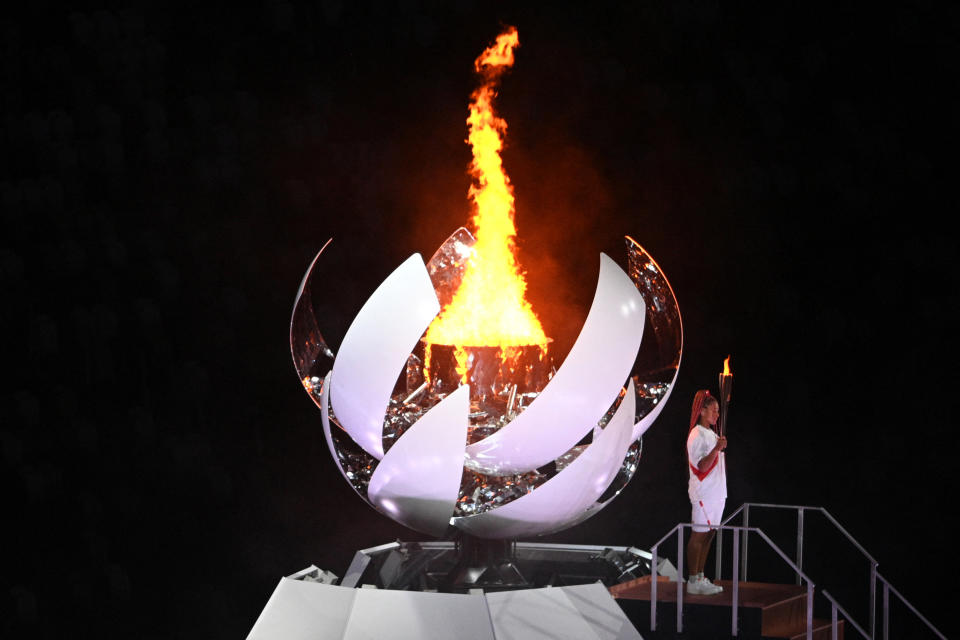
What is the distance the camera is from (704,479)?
4.73m

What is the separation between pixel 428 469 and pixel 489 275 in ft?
4.32

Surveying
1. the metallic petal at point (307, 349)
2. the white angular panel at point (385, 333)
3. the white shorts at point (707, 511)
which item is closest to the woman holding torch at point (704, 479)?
the white shorts at point (707, 511)

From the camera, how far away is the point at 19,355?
20.9 feet

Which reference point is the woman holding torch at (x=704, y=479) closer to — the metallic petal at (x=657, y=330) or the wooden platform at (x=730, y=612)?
the wooden platform at (x=730, y=612)

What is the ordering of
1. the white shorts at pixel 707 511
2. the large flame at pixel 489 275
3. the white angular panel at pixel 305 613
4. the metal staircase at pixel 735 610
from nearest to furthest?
the metal staircase at pixel 735 610 → the white angular panel at pixel 305 613 → the white shorts at pixel 707 511 → the large flame at pixel 489 275

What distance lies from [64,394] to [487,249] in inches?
102

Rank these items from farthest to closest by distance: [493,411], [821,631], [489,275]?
[489,275], [493,411], [821,631]

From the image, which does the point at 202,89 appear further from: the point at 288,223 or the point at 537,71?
the point at 537,71

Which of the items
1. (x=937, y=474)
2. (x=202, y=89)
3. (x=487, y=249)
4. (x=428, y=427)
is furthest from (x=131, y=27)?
(x=937, y=474)

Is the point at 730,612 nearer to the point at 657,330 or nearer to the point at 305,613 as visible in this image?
the point at 657,330

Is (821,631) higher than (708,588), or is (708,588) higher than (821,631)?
(708,588)

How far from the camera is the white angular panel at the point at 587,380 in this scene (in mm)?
4699

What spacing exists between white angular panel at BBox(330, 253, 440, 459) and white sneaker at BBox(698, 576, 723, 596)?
4.84ft

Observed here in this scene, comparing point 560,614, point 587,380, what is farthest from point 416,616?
point 587,380
